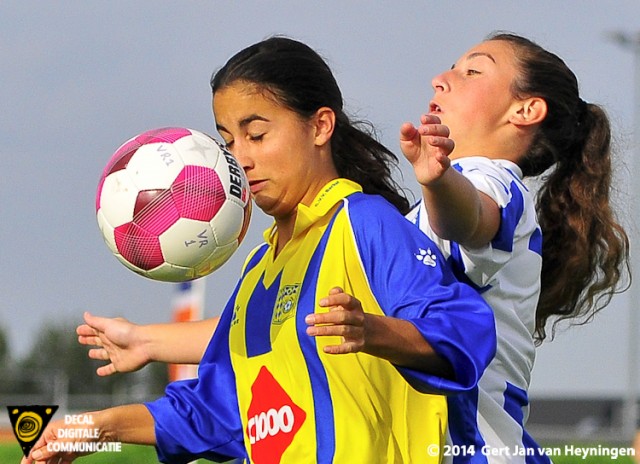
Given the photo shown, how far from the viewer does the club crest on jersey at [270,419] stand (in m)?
3.20

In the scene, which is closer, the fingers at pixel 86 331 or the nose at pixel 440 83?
the nose at pixel 440 83

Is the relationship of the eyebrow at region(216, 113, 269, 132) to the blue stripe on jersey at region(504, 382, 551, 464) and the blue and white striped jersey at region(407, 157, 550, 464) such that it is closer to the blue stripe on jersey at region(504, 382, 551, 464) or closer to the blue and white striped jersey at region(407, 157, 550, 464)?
the blue and white striped jersey at region(407, 157, 550, 464)

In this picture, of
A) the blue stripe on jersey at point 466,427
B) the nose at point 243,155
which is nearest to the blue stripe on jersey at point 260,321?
the nose at point 243,155

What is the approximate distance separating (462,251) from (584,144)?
91 centimetres

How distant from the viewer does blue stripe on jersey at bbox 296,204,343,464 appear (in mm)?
3105

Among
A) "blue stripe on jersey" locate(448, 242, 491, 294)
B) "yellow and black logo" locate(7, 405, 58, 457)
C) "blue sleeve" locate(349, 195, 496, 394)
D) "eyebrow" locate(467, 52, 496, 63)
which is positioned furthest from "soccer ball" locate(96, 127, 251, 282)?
"yellow and black logo" locate(7, 405, 58, 457)

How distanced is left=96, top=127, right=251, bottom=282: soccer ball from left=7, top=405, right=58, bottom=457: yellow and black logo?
4.15 ft

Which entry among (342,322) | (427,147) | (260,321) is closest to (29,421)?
(260,321)

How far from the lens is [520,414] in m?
3.34

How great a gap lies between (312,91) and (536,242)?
2.57 ft

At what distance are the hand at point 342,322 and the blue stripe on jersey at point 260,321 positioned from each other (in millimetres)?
731

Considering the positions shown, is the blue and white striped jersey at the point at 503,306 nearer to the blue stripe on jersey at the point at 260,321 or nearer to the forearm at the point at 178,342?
the blue stripe on jersey at the point at 260,321

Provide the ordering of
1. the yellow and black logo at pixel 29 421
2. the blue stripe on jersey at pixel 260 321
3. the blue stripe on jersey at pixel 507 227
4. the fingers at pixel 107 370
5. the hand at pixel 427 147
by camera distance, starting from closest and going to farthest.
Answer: the hand at pixel 427 147 → the blue stripe on jersey at pixel 507 227 → the blue stripe on jersey at pixel 260 321 → the fingers at pixel 107 370 → the yellow and black logo at pixel 29 421

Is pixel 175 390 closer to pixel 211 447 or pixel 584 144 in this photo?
pixel 211 447
